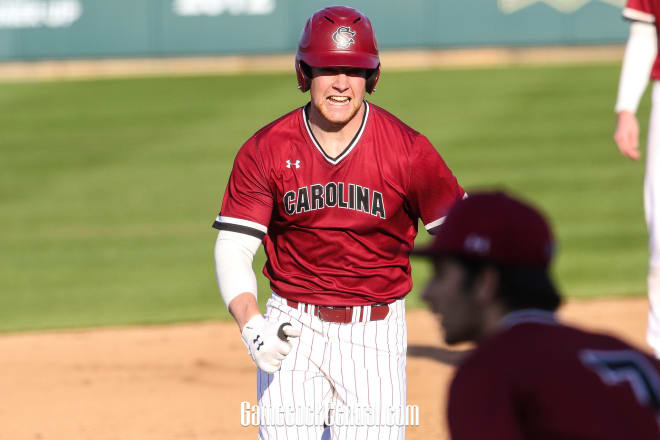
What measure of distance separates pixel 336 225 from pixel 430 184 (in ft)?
1.50

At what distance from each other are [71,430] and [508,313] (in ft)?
16.0

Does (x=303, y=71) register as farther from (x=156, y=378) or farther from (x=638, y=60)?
(x=156, y=378)

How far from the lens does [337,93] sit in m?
4.72

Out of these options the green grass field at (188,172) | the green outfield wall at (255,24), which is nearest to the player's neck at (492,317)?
the green grass field at (188,172)

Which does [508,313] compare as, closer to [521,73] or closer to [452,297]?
→ [452,297]

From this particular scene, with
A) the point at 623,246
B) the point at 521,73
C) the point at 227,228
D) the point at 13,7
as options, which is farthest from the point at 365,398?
the point at 13,7

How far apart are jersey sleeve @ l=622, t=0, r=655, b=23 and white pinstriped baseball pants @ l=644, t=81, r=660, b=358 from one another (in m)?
0.40

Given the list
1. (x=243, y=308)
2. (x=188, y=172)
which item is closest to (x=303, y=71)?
(x=243, y=308)

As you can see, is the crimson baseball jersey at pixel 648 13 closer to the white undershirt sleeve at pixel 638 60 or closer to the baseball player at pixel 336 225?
the white undershirt sleeve at pixel 638 60

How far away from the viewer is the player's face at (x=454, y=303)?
107 inches

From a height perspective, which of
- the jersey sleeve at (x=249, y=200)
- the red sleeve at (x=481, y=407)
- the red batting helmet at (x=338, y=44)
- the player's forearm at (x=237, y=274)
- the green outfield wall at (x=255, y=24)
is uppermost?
the red batting helmet at (x=338, y=44)

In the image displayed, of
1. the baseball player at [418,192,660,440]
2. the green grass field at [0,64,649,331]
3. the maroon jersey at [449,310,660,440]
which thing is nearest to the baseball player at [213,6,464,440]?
the baseball player at [418,192,660,440]

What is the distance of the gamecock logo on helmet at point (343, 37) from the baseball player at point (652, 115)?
5.60ft

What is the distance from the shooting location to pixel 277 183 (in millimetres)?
4746
